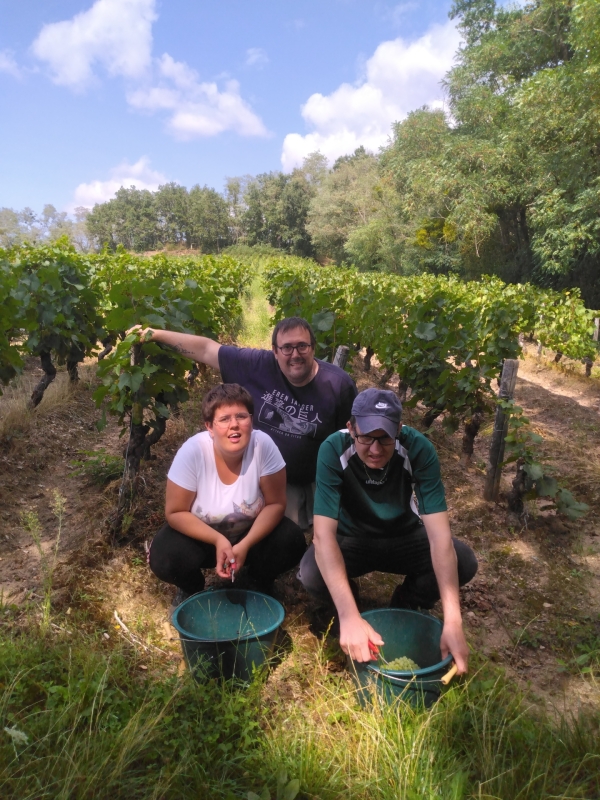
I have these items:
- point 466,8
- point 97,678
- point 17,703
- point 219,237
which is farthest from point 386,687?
point 219,237

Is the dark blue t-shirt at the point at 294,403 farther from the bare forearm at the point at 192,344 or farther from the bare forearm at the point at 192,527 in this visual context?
the bare forearm at the point at 192,527

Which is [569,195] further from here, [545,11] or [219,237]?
[219,237]

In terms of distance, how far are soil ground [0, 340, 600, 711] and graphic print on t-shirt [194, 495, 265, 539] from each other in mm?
560

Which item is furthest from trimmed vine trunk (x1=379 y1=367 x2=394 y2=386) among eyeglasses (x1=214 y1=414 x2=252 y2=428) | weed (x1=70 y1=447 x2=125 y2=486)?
eyeglasses (x1=214 y1=414 x2=252 y2=428)

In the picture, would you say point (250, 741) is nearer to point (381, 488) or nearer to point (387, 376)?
point (381, 488)

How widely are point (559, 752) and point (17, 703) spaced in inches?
70.3

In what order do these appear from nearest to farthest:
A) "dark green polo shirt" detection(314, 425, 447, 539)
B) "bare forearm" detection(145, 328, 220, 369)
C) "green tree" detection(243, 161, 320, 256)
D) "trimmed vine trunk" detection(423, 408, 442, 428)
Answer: "dark green polo shirt" detection(314, 425, 447, 539), "bare forearm" detection(145, 328, 220, 369), "trimmed vine trunk" detection(423, 408, 442, 428), "green tree" detection(243, 161, 320, 256)

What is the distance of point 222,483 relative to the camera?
8.50 ft

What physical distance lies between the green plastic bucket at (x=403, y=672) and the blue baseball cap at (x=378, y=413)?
2.63 feet

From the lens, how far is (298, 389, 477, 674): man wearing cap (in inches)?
80.2

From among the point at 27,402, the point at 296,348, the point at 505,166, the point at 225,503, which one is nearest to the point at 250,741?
the point at 225,503

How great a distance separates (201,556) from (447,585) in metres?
1.12

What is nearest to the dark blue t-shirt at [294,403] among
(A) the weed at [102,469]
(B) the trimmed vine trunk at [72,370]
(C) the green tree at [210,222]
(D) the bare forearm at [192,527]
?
(D) the bare forearm at [192,527]

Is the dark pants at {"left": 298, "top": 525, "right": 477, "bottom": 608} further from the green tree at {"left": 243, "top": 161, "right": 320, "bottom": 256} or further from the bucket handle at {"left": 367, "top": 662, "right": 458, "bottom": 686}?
the green tree at {"left": 243, "top": 161, "right": 320, "bottom": 256}
